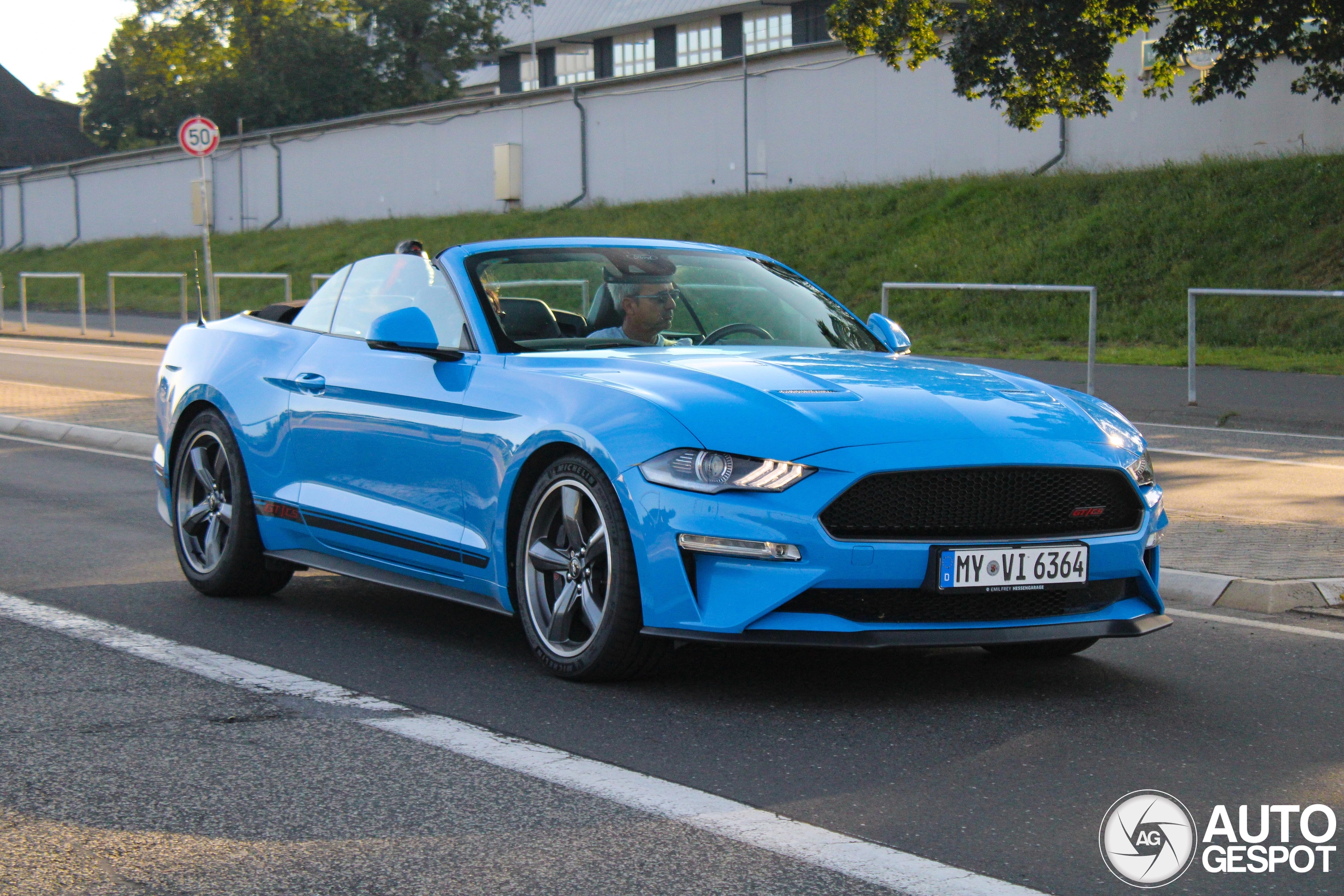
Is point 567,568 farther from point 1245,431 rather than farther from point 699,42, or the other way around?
point 699,42

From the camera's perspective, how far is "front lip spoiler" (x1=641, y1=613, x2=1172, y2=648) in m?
4.80

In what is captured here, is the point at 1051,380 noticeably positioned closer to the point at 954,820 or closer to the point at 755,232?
the point at 954,820

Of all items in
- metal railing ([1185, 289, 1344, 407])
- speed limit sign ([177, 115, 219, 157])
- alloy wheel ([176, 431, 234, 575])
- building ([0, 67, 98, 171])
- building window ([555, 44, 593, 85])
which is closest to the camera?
alloy wheel ([176, 431, 234, 575])

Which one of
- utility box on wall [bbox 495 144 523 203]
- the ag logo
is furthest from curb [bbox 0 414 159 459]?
utility box on wall [bbox 495 144 523 203]

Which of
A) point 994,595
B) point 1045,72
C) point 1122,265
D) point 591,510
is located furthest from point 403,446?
point 1122,265

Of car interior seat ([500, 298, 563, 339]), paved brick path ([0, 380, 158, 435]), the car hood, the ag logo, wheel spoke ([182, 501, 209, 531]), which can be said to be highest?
car interior seat ([500, 298, 563, 339])

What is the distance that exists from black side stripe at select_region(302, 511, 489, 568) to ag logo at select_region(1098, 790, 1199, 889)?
238 cm

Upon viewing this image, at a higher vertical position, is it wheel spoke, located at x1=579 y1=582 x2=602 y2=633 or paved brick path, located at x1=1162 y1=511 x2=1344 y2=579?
wheel spoke, located at x1=579 y1=582 x2=602 y2=633

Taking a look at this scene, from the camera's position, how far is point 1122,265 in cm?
2427

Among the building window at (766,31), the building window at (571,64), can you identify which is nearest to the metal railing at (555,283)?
the building window at (766,31)

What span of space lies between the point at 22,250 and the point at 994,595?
199ft

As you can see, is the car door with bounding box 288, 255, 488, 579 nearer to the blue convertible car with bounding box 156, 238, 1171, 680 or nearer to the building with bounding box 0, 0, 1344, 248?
the blue convertible car with bounding box 156, 238, 1171, 680

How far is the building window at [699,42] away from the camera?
6494 cm

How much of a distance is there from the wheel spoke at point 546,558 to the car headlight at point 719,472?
53 cm
